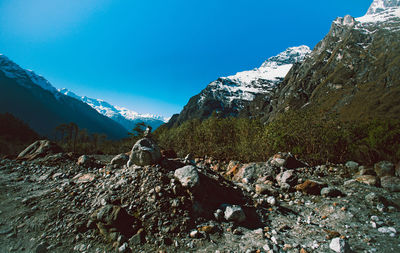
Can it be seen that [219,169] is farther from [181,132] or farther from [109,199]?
[181,132]

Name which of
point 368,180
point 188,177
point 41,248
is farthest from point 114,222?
point 368,180


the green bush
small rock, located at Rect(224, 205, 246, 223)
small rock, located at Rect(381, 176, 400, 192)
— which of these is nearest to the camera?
small rock, located at Rect(224, 205, 246, 223)

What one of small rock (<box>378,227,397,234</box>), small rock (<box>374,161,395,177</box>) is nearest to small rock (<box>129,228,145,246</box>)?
small rock (<box>378,227,397,234</box>)

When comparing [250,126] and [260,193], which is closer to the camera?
[260,193]

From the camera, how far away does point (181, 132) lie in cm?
3641

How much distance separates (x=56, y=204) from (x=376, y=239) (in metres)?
11.1

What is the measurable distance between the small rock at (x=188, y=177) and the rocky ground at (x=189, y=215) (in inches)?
1.6

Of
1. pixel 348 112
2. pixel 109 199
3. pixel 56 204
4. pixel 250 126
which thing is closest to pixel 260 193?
pixel 109 199

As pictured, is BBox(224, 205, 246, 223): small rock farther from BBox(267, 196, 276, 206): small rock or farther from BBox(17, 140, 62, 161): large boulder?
BBox(17, 140, 62, 161): large boulder

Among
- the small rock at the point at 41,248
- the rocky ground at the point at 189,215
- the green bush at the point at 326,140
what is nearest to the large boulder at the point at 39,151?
the rocky ground at the point at 189,215

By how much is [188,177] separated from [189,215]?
1.43 metres

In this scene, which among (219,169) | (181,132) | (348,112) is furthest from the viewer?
(348,112)

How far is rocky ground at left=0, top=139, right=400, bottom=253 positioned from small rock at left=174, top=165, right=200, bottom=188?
4 centimetres

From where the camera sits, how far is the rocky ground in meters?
5.21
